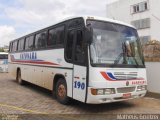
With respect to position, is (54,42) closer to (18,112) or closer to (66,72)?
(66,72)

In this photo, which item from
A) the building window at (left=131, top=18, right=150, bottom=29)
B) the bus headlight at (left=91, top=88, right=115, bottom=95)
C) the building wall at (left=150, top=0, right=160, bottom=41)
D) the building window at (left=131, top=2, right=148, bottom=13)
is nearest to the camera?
the bus headlight at (left=91, top=88, right=115, bottom=95)

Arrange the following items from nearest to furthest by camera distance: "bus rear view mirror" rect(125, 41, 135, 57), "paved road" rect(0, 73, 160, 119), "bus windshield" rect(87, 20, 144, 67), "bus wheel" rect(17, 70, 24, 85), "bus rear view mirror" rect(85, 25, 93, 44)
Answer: "bus rear view mirror" rect(85, 25, 93, 44), "bus windshield" rect(87, 20, 144, 67), "paved road" rect(0, 73, 160, 119), "bus rear view mirror" rect(125, 41, 135, 57), "bus wheel" rect(17, 70, 24, 85)

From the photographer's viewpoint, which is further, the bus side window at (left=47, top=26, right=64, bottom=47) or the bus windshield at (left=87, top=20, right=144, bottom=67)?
the bus side window at (left=47, top=26, right=64, bottom=47)

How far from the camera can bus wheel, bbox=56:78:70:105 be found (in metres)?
9.91

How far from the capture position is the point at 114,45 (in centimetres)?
888

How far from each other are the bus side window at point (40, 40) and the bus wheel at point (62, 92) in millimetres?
2671

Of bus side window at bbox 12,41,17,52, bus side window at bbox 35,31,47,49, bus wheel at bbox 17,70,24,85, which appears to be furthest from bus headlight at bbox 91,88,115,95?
bus side window at bbox 12,41,17,52

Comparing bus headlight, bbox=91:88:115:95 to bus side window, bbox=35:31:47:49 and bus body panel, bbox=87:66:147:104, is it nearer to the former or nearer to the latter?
bus body panel, bbox=87:66:147:104

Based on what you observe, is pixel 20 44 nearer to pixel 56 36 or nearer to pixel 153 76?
pixel 56 36

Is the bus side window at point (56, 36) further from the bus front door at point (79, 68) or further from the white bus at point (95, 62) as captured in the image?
the bus front door at point (79, 68)

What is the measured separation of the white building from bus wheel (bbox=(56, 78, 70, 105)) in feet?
71.5

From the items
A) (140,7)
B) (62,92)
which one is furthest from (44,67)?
(140,7)

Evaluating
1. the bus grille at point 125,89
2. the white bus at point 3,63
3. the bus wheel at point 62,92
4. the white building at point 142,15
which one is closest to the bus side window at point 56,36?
the bus wheel at point 62,92

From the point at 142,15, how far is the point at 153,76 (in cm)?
2150
